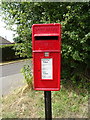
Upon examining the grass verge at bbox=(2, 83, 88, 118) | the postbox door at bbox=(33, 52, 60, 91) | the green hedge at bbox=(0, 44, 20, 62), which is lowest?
the grass verge at bbox=(2, 83, 88, 118)

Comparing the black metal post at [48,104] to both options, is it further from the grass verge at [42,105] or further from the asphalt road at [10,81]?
the asphalt road at [10,81]

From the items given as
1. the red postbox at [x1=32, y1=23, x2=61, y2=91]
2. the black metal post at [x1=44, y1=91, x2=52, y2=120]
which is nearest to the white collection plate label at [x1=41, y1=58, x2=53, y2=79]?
the red postbox at [x1=32, y1=23, x2=61, y2=91]

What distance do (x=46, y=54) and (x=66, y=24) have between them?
1.58 m

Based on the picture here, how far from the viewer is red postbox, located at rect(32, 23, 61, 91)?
185 centimetres

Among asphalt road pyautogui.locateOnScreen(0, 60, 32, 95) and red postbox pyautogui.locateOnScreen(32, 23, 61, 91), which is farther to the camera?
asphalt road pyautogui.locateOnScreen(0, 60, 32, 95)

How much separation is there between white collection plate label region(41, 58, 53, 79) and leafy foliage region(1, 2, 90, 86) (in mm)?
1308

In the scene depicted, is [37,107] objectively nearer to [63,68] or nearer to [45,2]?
[63,68]

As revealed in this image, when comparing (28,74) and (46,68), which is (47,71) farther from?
(28,74)

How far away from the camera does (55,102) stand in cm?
325

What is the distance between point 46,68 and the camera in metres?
1.93

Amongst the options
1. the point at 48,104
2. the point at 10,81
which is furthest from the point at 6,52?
the point at 48,104

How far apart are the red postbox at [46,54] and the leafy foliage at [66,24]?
1.28m

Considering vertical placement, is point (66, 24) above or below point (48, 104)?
above

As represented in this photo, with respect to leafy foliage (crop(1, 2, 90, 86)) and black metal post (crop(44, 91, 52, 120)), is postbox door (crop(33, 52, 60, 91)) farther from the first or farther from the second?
leafy foliage (crop(1, 2, 90, 86))
